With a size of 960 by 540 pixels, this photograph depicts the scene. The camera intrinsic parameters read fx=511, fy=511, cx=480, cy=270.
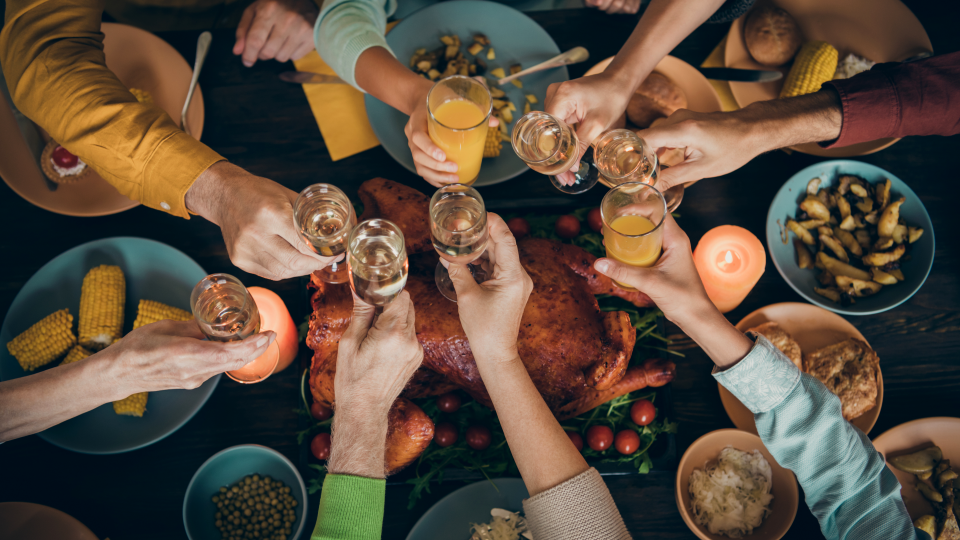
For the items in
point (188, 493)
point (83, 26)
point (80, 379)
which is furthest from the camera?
point (83, 26)

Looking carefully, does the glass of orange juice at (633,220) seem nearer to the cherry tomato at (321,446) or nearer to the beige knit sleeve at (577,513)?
the beige knit sleeve at (577,513)

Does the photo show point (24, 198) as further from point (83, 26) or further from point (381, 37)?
point (381, 37)

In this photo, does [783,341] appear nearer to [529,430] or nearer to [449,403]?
[529,430]

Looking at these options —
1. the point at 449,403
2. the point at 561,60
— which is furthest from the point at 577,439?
the point at 561,60

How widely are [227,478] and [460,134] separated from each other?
1.37 metres

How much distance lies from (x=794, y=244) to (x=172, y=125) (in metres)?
2.23

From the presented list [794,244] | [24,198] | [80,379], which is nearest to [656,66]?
[794,244]

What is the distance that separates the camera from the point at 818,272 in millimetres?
1898

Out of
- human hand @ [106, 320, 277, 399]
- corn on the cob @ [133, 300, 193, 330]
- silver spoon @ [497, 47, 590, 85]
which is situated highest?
silver spoon @ [497, 47, 590, 85]

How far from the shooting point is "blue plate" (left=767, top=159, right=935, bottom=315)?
1818mm

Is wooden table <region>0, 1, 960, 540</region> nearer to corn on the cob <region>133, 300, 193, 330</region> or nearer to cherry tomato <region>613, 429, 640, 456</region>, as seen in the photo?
cherry tomato <region>613, 429, 640, 456</region>

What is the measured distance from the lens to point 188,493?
5.31 ft

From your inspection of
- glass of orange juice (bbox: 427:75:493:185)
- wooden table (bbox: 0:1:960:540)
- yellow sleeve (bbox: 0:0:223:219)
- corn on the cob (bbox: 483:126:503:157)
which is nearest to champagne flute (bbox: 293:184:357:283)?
glass of orange juice (bbox: 427:75:493:185)

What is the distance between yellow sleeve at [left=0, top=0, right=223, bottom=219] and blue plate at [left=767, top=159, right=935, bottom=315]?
198 cm
